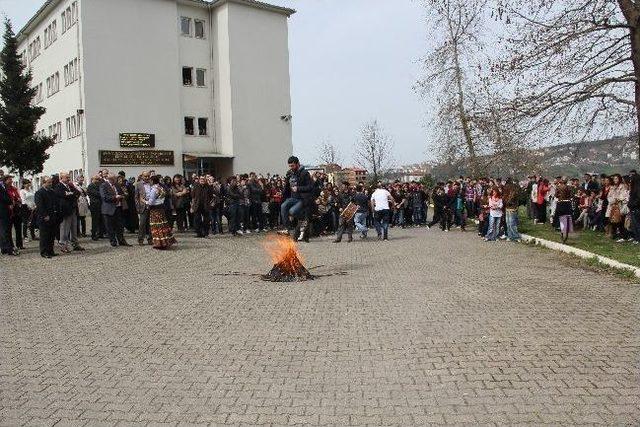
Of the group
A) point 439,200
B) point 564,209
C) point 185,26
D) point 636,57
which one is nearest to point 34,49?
point 185,26

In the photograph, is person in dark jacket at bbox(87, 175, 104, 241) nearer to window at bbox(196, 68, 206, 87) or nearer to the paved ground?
the paved ground

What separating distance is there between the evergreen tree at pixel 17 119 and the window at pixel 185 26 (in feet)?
35.9

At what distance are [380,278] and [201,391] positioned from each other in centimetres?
645

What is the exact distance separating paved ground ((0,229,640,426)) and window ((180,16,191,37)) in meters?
32.1

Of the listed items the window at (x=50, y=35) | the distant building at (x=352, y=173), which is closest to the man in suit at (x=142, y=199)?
the window at (x=50, y=35)

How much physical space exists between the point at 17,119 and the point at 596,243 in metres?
37.6

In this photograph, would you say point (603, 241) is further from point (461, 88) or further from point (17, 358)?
point (461, 88)

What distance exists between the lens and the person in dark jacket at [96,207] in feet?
58.7

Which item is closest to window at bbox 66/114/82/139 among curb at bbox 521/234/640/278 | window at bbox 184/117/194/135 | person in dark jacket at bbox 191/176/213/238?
window at bbox 184/117/194/135

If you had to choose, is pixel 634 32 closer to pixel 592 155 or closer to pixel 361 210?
pixel 592 155

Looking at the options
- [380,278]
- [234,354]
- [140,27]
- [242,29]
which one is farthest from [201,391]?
[242,29]

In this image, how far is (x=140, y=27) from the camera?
3753 centimetres

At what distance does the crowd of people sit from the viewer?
14.8m

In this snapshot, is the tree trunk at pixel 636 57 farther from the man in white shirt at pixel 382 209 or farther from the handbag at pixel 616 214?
the man in white shirt at pixel 382 209
